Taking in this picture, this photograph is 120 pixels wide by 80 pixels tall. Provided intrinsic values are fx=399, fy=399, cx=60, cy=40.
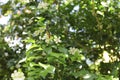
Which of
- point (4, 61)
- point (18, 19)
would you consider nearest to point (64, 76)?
point (18, 19)

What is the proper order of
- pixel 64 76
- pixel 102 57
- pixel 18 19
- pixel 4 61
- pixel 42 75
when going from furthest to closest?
pixel 4 61
pixel 18 19
pixel 102 57
pixel 64 76
pixel 42 75

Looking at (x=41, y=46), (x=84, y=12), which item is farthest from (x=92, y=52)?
(x=41, y=46)

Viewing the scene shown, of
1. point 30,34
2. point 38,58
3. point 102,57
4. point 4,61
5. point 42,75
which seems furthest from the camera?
point 4,61

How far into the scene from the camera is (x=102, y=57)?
3.50m

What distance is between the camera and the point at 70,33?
347cm

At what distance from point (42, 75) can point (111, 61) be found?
101 cm

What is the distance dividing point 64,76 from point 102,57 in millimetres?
688

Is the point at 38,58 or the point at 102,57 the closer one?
the point at 38,58

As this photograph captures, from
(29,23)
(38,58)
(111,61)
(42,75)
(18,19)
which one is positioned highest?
(18,19)

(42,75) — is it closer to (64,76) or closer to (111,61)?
(64,76)

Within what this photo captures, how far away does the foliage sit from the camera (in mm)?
2842

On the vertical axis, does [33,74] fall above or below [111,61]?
below

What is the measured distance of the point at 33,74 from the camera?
2576 millimetres

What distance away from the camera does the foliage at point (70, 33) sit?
9.32 feet
